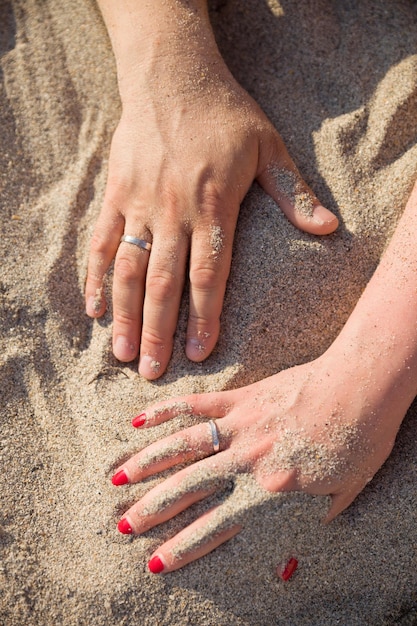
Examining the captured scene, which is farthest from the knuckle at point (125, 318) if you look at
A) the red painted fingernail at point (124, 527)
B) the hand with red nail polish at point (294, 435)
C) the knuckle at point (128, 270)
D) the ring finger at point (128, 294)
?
the red painted fingernail at point (124, 527)

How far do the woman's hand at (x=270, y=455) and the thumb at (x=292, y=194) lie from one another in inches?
17.7

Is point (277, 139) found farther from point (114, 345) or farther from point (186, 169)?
point (114, 345)

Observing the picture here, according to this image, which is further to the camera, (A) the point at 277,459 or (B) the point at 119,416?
(B) the point at 119,416

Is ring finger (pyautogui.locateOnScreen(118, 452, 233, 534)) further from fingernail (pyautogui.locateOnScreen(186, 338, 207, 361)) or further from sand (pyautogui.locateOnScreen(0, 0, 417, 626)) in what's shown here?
fingernail (pyautogui.locateOnScreen(186, 338, 207, 361))

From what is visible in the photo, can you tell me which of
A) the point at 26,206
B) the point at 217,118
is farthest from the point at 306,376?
the point at 26,206

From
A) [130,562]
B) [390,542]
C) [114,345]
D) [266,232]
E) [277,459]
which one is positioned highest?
[266,232]

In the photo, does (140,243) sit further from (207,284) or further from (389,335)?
(389,335)

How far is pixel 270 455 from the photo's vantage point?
1655 mm

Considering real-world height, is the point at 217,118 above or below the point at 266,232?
above

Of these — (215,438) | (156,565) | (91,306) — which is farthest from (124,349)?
(156,565)

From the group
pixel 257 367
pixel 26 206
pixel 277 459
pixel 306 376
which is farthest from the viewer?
pixel 26 206

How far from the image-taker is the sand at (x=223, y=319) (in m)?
1.69

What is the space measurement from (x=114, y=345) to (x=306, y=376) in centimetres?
66

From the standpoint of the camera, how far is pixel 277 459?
165 centimetres
